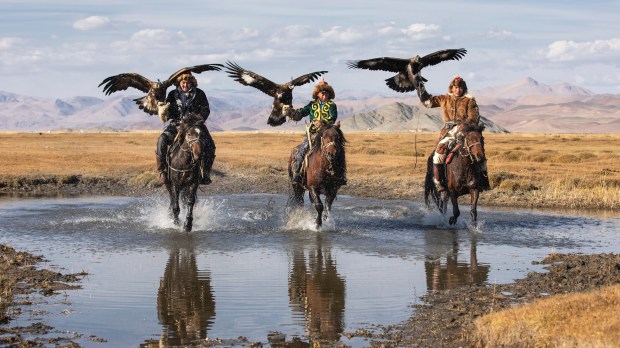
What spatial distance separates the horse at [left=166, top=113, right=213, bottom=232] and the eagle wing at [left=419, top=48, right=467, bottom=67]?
5.02m

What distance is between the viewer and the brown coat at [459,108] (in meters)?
17.7

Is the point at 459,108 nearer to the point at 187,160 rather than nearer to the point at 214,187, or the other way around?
the point at 187,160

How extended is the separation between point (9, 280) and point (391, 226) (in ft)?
29.6

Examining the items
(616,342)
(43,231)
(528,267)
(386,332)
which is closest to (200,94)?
(43,231)

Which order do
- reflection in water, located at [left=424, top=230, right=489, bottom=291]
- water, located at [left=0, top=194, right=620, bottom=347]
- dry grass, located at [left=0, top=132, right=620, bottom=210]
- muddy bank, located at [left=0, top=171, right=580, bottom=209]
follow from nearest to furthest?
water, located at [left=0, top=194, right=620, bottom=347] < reflection in water, located at [left=424, top=230, right=489, bottom=291] < dry grass, located at [left=0, top=132, right=620, bottom=210] < muddy bank, located at [left=0, top=171, right=580, bottom=209]

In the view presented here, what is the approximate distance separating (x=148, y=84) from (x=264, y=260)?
6.39 m

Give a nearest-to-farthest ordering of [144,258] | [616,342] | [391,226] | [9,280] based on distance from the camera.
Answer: [616,342], [9,280], [144,258], [391,226]

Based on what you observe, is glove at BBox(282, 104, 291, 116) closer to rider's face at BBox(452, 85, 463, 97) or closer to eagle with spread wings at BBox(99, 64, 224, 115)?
eagle with spread wings at BBox(99, 64, 224, 115)

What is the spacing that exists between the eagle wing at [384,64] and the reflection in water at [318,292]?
477 centimetres

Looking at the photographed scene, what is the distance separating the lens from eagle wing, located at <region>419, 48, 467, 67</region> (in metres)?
18.9

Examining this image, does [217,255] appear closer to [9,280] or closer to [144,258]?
[144,258]

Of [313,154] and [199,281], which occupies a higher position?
[313,154]

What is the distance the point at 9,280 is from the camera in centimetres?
1148

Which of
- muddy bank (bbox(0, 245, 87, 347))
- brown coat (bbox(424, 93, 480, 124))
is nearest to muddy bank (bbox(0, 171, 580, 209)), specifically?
brown coat (bbox(424, 93, 480, 124))
